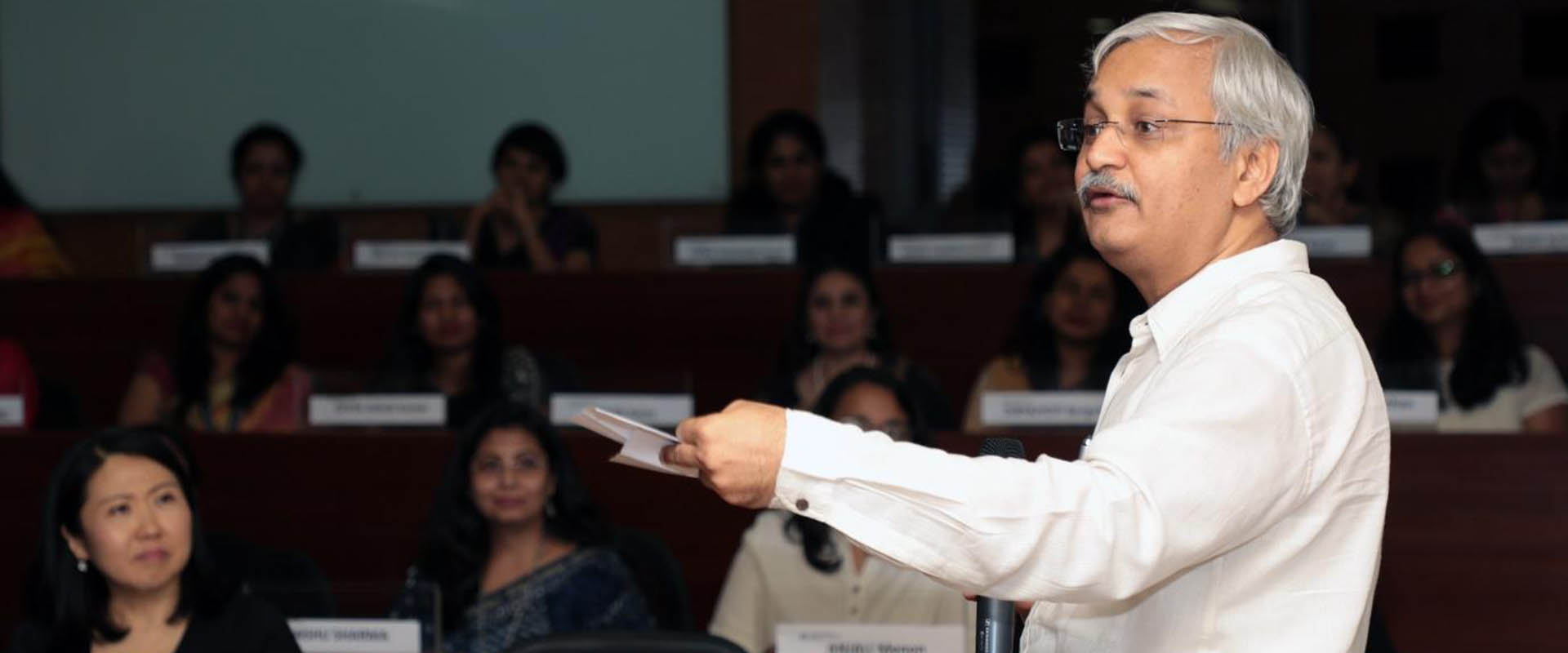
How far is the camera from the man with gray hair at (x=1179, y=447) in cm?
111

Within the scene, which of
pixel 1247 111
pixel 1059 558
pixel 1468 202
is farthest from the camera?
pixel 1468 202

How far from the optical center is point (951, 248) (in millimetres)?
4859

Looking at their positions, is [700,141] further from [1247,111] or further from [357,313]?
[1247,111]

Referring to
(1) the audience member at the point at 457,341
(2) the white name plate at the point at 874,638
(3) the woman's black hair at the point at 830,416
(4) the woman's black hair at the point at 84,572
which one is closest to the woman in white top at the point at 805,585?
(3) the woman's black hair at the point at 830,416

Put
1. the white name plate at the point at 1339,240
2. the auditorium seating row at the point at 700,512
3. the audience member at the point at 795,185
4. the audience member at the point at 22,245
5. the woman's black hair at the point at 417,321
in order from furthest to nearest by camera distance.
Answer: the audience member at the point at 22,245
the audience member at the point at 795,185
the white name plate at the point at 1339,240
the woman's black hair at the point at 417,321
the auditorium seating row at the point at 700,512

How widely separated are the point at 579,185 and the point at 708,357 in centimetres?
206

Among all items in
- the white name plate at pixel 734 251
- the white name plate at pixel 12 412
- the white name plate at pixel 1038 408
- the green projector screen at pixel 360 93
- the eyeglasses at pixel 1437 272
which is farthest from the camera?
the green projector screen at pixel 360 93

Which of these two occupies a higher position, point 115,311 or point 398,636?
point 115,311

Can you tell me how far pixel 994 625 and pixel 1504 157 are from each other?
4206mm

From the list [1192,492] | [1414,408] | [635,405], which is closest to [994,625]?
[1192,492]

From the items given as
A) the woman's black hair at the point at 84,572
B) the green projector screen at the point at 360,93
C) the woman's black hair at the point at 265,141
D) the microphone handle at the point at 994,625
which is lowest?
the woman's black hair at the point at 84,572

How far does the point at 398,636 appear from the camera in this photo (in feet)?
9.29

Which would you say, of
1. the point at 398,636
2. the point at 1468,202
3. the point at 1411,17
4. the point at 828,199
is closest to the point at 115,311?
the point at 828,199

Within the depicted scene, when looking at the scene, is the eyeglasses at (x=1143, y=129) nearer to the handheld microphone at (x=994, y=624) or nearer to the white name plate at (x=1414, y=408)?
the handheld microphone at (x=994, y=624)
